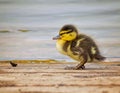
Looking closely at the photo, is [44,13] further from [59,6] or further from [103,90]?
[103,90]

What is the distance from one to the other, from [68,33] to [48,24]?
8.2 inches

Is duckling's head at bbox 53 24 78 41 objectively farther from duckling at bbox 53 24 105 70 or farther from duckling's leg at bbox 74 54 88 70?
duckling's leg at bbox 74 54 88 70

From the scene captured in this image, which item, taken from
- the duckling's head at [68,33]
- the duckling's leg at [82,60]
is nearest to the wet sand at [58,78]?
the duckling's leg at [82,60]

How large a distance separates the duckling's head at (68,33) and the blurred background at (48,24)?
144 mm

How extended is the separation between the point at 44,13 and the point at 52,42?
6.3 inches

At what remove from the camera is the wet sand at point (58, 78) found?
1.20 metres

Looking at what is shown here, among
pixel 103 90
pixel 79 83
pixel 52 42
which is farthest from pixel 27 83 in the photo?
pixel 52 42

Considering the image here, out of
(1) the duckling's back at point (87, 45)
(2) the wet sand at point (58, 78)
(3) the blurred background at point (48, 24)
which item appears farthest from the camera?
(3) the blurred background at point (48, 24)

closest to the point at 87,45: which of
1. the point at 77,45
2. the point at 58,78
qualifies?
the point at 77,45

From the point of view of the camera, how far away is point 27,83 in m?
1.28

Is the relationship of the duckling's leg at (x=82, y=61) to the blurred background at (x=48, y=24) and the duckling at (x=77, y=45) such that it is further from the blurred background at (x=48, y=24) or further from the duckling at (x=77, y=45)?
the blurred background at (x=48, y=24)

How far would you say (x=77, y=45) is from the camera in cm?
154

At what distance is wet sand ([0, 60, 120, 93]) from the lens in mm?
1195

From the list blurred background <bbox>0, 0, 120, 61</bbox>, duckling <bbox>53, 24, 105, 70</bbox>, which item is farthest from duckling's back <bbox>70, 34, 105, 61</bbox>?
blurred background <bbox>0, 0, 120, 61</bbox>
